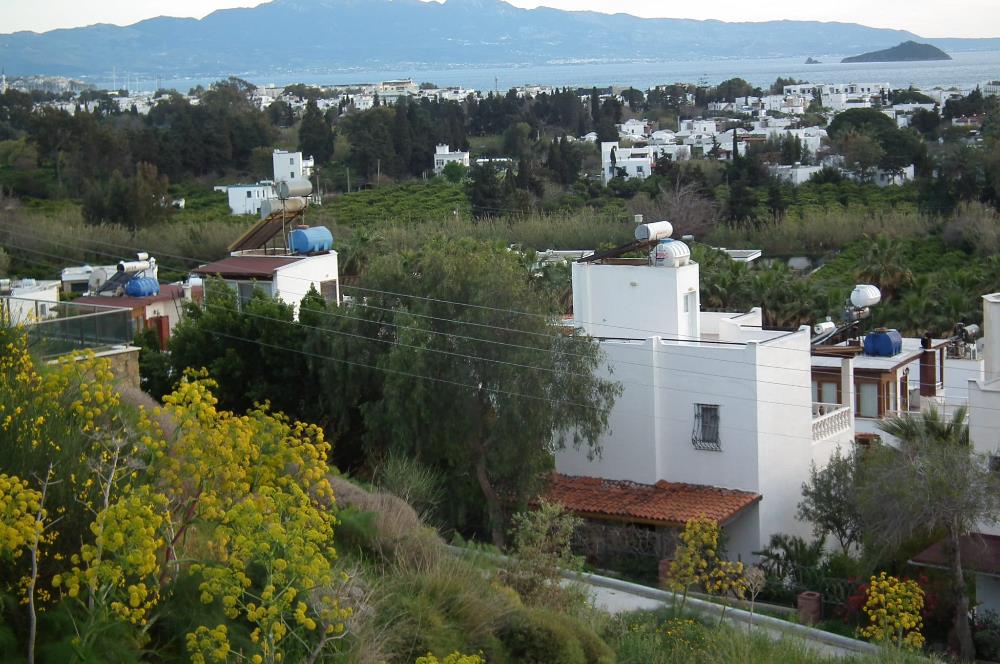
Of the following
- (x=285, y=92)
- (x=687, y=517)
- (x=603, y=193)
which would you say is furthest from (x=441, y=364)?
(x=285, y=92)

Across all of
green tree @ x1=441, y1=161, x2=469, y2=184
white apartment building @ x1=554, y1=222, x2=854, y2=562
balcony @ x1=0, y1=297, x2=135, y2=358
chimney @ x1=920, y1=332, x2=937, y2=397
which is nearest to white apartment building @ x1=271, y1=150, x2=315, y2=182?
green tree @ x1=441, y1=161, x2=469, y2=184

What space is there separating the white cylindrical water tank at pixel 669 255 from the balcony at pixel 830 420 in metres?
3.52

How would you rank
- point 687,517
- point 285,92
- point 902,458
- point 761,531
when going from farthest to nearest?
point 285,92 < point 761,531 < point 687,517 < point 902,458

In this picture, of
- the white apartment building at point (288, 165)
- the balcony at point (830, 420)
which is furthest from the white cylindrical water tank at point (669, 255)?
the white apartment building at point (288, 165)

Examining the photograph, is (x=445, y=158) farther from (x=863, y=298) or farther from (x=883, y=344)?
(x=883, y=344)

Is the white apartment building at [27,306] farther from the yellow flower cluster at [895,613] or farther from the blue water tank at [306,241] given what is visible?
the yellow flower cluster at [895,613]

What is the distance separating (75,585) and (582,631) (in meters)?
5.21

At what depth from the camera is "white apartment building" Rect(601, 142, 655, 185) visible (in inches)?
3014

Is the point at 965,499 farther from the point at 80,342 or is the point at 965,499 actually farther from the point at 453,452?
the point at 80,342

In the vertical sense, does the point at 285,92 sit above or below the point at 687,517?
above

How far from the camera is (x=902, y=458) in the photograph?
17.4m

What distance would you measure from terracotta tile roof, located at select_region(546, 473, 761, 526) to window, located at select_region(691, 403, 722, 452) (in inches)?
25.7

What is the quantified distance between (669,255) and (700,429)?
315 centimetres

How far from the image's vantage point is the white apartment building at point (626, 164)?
7656cm
